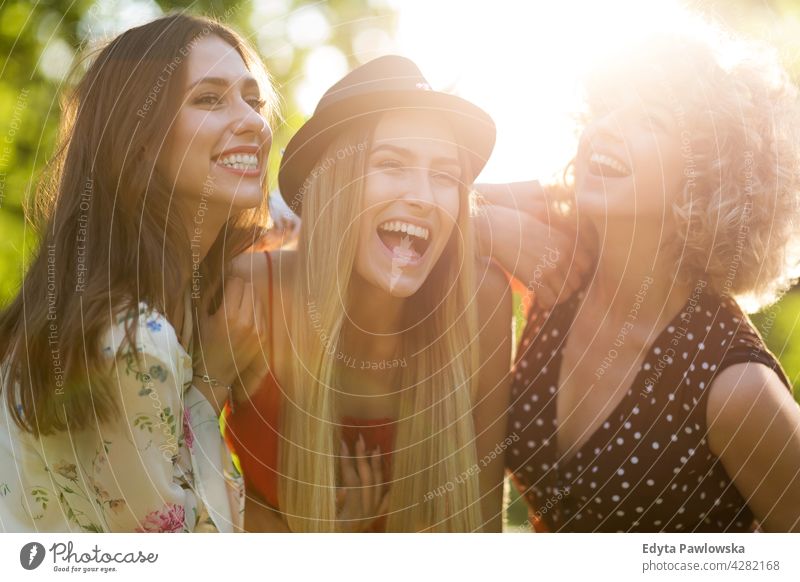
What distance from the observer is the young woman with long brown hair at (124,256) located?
1.28m

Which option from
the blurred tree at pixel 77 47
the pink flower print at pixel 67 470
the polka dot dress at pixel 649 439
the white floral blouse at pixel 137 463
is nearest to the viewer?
the white floral blouse at pixel 137 463

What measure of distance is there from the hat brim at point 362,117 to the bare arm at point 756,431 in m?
0.53

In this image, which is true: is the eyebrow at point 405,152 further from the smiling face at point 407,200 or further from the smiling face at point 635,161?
the smiling face at point 635,161

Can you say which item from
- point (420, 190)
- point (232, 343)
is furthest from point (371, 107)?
point (232, 343)

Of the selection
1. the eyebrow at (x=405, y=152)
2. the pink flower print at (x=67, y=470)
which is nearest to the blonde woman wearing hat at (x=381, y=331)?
the eyebrow at (x=405, y=152)

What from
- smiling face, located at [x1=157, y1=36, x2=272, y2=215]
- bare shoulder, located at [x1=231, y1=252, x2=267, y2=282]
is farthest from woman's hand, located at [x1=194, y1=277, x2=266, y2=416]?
smiling face, located at [x1=157, y1=36, x2=272, y2=215]

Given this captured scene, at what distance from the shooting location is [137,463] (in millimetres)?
1216

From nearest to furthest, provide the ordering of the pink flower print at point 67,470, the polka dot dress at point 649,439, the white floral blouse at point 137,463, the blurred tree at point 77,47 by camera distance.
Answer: the white floral blouse at point 137,463 < the pink flower print at point 67,470 < the polka dot dress at point 649,439 < the blurred tree at point 77,47

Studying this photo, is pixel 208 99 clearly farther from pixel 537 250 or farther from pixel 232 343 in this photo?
pixel 537 250

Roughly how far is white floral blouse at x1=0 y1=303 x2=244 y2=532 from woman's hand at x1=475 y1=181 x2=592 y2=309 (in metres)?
0.52

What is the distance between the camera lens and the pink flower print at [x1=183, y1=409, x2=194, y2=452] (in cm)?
131

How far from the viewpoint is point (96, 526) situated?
4.46 feet
